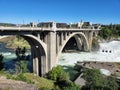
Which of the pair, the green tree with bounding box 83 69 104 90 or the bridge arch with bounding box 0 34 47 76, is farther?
the bridge arch with bounding box 0 34 47 76

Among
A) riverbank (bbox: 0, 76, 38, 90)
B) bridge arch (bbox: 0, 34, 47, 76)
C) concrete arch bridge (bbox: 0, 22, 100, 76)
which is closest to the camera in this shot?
riverbank (bbox: 0, 76, 38, 90)

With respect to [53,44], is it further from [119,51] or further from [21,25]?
[119,51]

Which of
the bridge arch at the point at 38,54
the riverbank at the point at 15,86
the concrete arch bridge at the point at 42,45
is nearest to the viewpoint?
the riverbank at the point at 15,86

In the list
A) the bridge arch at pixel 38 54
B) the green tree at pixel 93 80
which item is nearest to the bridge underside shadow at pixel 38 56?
the bridge arch at pixel 38 54

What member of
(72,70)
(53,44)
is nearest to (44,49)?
(53,44)

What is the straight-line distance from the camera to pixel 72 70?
43.5 m

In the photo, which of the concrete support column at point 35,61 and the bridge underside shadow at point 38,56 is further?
the concrete support column at point 35,61

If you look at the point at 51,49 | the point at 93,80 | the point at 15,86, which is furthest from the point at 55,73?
the point at 15,86

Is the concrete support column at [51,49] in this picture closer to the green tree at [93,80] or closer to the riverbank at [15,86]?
the green tree at [93,80]

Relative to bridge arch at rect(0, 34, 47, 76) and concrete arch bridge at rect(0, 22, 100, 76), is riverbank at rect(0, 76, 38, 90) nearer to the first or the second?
concrete arch bridge at rect(0, 22, 100, 76)

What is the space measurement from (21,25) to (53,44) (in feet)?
24.6

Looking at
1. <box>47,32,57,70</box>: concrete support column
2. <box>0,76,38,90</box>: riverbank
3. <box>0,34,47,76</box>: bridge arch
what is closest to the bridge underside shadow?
<box>0,34,47,76</box>: bridge arch

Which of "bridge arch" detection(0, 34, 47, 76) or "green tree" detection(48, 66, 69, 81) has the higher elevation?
"bridge arch" detection(0, 34, 47, 76)

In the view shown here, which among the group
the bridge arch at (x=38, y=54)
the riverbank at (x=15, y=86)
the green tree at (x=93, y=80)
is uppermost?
the bridge arch at (x=38, y=54)
